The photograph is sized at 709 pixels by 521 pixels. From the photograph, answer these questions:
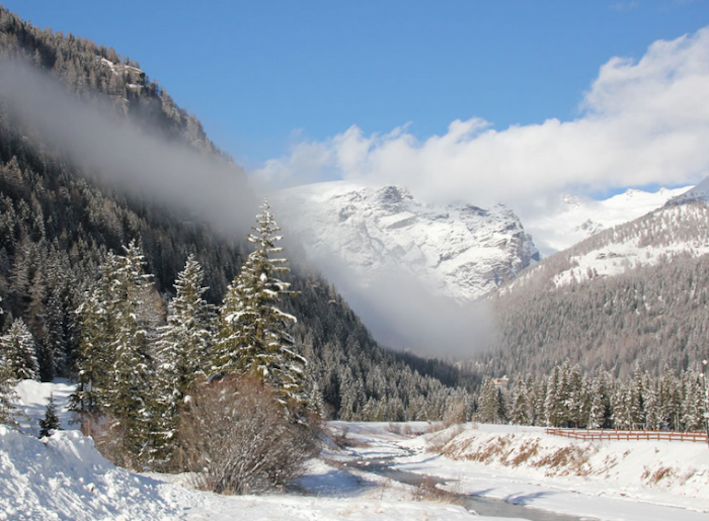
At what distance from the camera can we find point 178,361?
104 feet

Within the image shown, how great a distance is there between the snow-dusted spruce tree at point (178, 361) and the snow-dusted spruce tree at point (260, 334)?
12.1ft

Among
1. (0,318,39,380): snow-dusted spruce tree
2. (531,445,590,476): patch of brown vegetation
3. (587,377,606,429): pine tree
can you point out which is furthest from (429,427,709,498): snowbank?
(0,318,39,380): snow-dusted spruce tree

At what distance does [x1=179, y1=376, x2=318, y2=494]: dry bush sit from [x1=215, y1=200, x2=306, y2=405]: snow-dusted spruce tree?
10.7ft

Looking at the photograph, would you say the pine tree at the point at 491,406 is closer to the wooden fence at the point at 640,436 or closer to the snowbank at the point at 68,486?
the wooden fence at the point at 640,436

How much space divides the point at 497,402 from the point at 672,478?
7570cm

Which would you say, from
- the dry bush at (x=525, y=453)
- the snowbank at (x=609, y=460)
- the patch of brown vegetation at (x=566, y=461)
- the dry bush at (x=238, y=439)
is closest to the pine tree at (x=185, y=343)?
the dry bush at (x=238, y=439)

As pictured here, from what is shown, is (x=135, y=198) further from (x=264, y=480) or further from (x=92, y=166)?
(x=264, y=480)

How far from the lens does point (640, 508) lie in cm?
3669

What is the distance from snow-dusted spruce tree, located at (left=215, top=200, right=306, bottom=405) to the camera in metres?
27.2

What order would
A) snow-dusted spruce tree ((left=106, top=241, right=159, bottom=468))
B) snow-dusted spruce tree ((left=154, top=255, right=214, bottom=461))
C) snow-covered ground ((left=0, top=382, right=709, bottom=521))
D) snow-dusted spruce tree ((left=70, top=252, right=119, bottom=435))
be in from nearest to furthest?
snow-covered ground ((left=0, top=382, right=709, bottom=521))
snow-dusted spruce tree ((left=154, top=255, right=214, bottom=461))
snow-dusted spruce tree ((left=106, top=241, right=159, bottom=468))
snow-dusted spruce tree ((left=70, top=252, right=119, bottom=435))

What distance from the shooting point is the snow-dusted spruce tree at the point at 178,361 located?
30188mm

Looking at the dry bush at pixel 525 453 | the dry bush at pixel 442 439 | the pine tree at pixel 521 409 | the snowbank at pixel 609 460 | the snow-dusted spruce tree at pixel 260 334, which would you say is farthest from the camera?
the pine tree at pixel 521 409

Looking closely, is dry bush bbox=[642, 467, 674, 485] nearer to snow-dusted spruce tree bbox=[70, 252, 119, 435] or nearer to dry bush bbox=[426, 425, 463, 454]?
dry bush bbox=[426, 425, 463, 454]

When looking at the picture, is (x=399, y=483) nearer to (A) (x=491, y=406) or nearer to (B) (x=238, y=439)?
(B) (x=238, y=439)
